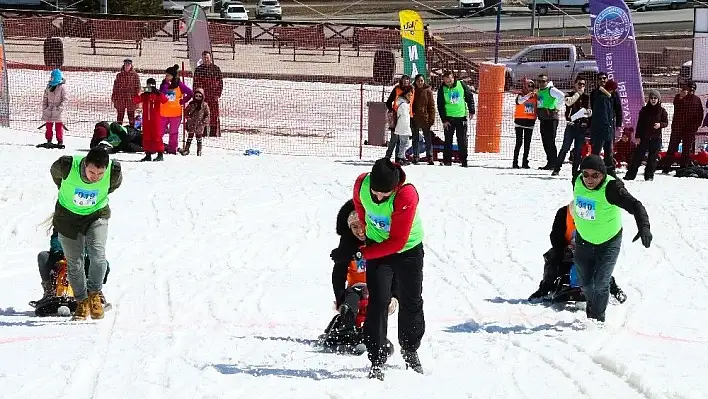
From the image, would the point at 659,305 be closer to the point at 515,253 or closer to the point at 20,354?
the point at 515,253

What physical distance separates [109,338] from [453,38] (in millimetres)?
33880

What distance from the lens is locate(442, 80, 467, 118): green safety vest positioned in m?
18.8

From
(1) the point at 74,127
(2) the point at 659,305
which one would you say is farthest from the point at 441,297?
(1) the point at 74,127

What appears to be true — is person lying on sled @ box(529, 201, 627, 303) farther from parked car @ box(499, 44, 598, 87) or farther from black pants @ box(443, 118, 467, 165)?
parked car @ box(499, 44, 598, 87)

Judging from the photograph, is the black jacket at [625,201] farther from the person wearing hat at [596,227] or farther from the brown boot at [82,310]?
the brown boot at [82,310]

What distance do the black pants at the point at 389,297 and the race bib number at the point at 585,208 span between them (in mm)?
2013

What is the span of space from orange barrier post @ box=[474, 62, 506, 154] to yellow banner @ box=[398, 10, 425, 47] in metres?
3.14

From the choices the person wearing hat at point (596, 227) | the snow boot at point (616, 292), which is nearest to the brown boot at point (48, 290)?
the person wearing hat at point (596, 227)

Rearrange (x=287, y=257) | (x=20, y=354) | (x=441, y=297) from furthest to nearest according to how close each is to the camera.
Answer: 1. (x=287, y=257)
2. (x=441, y=297)
3. (x=20, y=354)

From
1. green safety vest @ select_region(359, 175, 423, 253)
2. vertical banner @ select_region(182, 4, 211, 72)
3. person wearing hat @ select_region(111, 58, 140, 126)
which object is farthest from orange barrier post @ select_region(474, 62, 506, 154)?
green safety vest @ select_region(359, 175, 423, 253)

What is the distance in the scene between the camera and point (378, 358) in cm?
718

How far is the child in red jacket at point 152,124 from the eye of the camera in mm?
18266

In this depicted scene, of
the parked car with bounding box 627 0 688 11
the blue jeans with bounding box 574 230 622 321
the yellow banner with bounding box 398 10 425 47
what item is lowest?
the blue jeans with bounding box 574 230 622 321

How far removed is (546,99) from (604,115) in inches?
60.3
